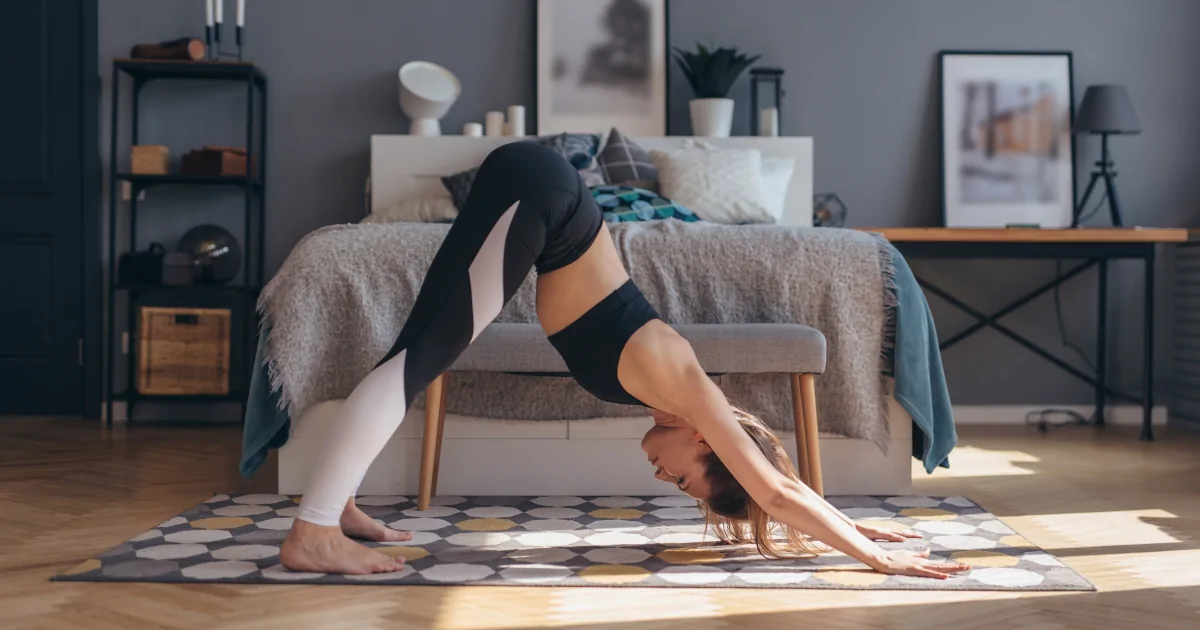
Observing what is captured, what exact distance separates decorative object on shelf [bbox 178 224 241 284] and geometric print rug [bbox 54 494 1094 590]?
1.83m

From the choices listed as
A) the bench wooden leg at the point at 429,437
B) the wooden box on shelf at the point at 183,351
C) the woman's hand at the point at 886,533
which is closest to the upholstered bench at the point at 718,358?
the bench wooden leg at the point at 429,437

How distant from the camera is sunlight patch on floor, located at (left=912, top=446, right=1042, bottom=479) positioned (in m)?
3.53

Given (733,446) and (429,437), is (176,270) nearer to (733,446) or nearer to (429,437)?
(429,437)

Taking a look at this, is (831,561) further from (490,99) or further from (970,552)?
(490,99)

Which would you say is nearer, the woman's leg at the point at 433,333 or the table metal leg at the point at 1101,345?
A: the woman's leg at the point at 433,333

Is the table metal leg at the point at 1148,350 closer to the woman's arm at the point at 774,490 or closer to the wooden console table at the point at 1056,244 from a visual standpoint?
the wooden console table at the point at 1056,244

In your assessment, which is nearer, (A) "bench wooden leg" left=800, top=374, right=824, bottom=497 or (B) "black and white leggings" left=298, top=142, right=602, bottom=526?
(B) "black and white leggings" left=298, top=142, right=602, bottom=526

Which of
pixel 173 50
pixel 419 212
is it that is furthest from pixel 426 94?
pixel 173 50

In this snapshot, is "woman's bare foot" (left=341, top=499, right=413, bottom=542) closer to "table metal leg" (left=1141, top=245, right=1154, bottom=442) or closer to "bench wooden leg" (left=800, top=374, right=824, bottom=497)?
"bench wooden leg" (left=800, top=374, right=824, bottom=497)

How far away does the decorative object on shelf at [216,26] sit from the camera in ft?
15.2

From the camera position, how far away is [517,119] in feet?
15.9

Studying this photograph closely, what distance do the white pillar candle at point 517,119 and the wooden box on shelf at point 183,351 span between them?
56.6 inches

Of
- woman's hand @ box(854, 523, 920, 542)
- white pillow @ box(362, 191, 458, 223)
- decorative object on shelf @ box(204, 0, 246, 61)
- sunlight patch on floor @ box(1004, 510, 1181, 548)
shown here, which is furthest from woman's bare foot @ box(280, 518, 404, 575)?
decorative object on shelf @ box(204, 0, 246, 61)

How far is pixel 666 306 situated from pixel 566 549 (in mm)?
852
